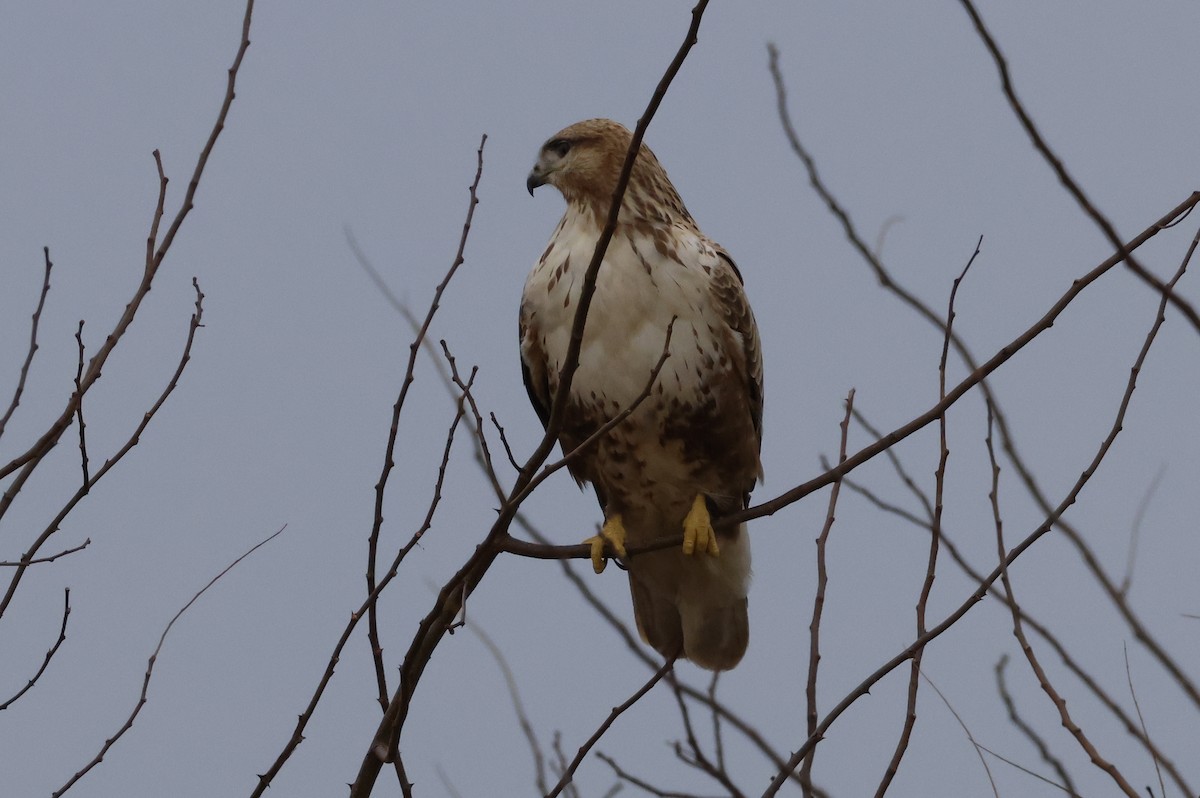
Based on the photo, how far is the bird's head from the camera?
4.84 metres

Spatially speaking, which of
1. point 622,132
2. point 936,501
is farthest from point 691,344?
point 936,501

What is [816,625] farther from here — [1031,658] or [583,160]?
[583,160]

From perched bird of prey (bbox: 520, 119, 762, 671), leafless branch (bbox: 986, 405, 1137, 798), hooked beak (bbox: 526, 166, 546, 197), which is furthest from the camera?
hooked beak (bbox: 526, 166, 546, 197)

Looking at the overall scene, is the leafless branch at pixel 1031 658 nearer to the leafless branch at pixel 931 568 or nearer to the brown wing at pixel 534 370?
the leafless branch at pixel 931 568

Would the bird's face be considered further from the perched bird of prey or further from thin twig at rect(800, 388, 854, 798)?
thin twig at rect(800, 388, 854, 798)

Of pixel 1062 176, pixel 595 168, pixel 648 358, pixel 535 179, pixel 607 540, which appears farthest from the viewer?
pixel 535 179

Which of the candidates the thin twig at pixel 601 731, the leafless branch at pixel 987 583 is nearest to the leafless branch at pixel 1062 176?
the leafless branch at pixel 987 583

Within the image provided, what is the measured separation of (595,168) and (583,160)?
0.07 m

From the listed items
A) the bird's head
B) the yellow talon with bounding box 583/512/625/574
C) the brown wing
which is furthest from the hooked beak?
the yellow talon with bounding box 583/512/625/574

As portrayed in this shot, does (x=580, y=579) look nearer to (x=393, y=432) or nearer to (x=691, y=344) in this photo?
(x=393, y=432)

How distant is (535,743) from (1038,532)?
1232 mm

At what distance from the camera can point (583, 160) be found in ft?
16.2

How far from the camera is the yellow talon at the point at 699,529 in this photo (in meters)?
4.89

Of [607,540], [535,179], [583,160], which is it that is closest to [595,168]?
[583,160]
